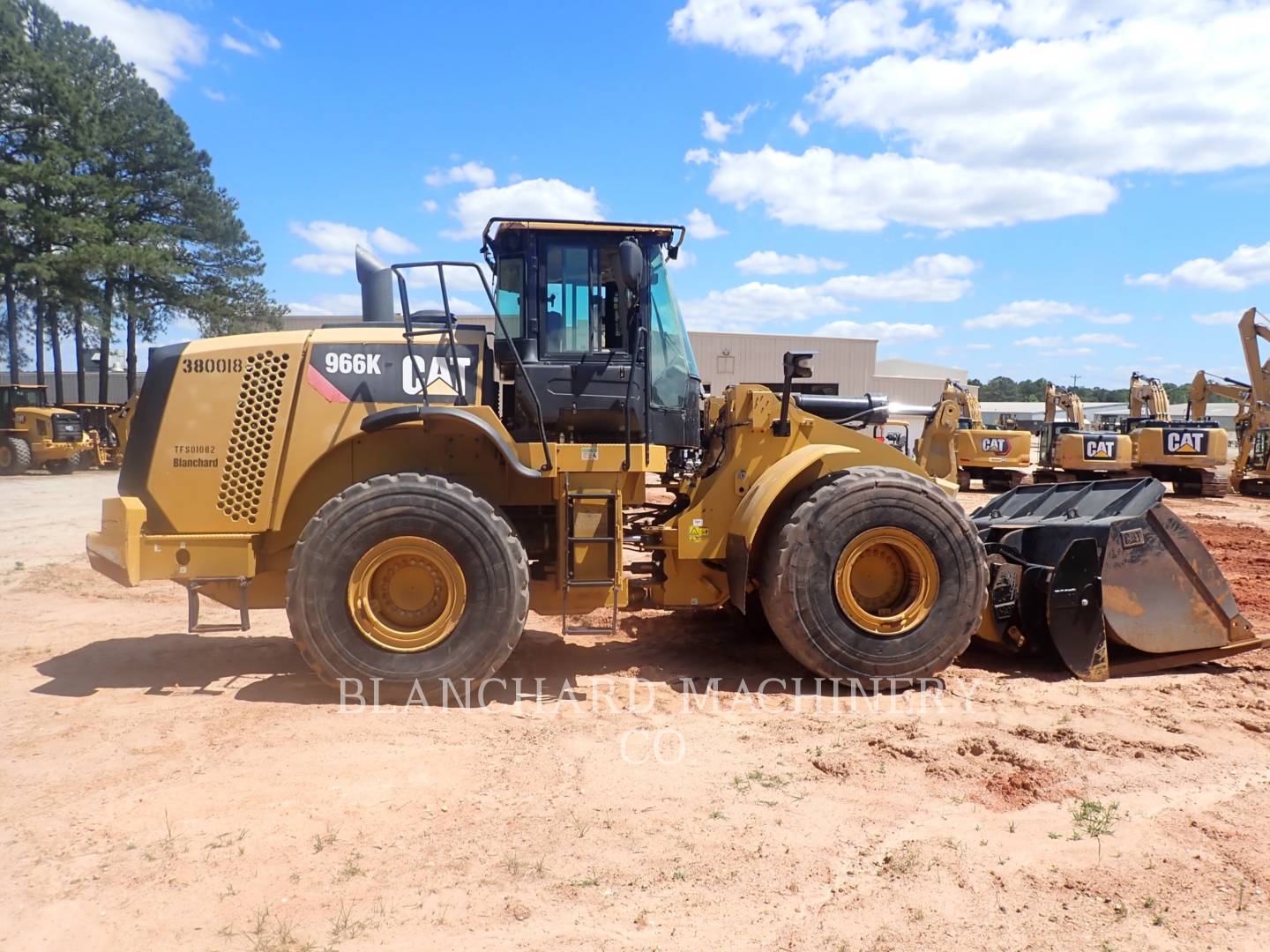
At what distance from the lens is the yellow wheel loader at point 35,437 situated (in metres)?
26.5

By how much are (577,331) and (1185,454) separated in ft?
68.7

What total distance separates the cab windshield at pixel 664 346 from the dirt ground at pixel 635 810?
70.9 inches

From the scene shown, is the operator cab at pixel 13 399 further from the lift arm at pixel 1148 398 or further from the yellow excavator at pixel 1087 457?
the lift arm at pixel 1148 398

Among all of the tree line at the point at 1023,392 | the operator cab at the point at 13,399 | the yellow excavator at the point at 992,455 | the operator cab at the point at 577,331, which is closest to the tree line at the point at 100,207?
the operator cab at the point at 13,399

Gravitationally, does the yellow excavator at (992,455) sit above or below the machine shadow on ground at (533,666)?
above

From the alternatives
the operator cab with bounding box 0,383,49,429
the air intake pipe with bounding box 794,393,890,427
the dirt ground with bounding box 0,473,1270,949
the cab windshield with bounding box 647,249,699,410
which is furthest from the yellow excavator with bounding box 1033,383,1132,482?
the operator cab with bounding box 0,383,49,429

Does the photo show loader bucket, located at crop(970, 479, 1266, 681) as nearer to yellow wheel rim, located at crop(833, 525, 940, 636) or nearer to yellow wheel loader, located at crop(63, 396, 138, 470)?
yellow wheel rim, located at crop(833, 525, 940, 636)

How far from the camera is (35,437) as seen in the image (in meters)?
26.6

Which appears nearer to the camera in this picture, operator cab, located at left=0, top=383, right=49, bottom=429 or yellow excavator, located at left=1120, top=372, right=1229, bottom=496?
yellow excavator, located at left=1120, top=372, right=1229, bottom=496

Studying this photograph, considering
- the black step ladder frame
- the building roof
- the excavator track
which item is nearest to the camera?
the black step ladder frame

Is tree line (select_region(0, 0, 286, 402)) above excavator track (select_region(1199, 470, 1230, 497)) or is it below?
above

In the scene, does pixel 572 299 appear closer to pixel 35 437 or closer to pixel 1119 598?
pixel 1119 598

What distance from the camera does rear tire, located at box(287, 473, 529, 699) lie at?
198 inches

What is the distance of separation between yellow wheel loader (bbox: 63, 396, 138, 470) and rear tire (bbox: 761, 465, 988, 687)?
2748 cm
